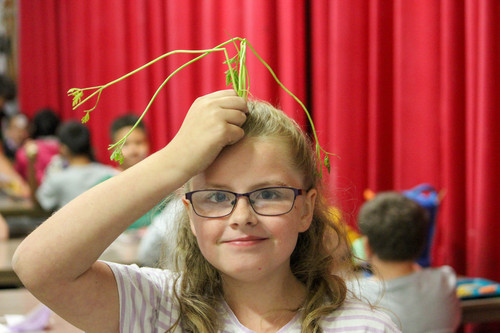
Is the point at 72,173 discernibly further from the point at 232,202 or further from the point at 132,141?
the point at 232,202

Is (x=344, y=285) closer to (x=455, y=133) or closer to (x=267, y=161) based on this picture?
(x=267, y=161)

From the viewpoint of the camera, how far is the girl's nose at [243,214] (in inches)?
40.9

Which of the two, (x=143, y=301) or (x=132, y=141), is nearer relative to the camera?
(x=143, y=301)

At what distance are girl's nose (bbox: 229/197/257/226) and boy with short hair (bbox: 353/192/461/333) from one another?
3.97ft

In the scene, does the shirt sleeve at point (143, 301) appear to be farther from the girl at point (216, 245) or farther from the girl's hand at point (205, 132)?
the girl's hand at point (205, 132)

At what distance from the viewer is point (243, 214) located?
3.41 feet

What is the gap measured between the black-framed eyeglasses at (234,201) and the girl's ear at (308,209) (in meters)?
0.07

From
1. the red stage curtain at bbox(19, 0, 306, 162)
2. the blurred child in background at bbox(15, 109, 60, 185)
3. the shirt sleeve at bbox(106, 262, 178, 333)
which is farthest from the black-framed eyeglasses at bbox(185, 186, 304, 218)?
the blurred child in background at bbox(15, 109, 60, 185)

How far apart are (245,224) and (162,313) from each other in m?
0.21

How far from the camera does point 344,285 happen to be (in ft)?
3.87

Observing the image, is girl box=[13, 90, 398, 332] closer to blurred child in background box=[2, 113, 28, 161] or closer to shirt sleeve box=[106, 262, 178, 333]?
shirt sleeve box=[106, 262, 178, 333]

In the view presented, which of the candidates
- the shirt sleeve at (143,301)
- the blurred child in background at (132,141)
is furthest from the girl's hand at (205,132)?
the blurred child in background at (132,141)

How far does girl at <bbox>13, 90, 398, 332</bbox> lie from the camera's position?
38.6 inches

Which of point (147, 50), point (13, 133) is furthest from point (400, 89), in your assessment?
point (13, 133)
